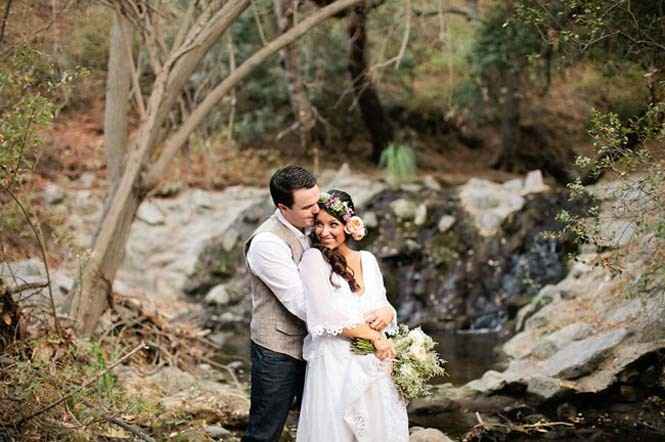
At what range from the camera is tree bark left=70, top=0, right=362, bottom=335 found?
8.16m

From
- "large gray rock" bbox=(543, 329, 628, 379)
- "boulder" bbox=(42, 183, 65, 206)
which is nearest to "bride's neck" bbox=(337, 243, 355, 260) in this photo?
"large gray rock" bbox=(543, 329, 628, 379)

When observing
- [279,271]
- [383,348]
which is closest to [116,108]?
[279,271]

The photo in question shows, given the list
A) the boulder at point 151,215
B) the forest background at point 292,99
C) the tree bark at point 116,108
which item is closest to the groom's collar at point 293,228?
the forest background at point 292,99

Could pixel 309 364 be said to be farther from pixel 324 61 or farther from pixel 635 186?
pixel 324 61

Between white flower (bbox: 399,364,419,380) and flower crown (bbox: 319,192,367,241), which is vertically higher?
flower crown (bbox: 319,192,367,241)

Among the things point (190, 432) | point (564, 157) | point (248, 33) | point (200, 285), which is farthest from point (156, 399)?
point (564, 157)

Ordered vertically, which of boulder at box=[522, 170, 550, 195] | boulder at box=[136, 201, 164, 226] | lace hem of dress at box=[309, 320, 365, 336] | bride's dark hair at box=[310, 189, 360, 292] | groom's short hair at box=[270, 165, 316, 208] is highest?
groom's short hair at box=[270, 165, 316, 208]

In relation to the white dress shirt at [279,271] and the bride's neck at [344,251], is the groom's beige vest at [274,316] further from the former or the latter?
the bride's neck at [344,251]

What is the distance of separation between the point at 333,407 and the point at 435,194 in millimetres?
9839

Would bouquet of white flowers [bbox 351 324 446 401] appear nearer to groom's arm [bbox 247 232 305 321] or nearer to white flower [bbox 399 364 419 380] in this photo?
white flower [bbox 399 364 419 380]

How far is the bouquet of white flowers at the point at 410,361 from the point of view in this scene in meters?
4.72

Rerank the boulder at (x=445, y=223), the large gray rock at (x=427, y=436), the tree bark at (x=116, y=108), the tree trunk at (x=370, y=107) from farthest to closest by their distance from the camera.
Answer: the tree trunk at (x=370, y=107) < the boulder at (x=445, y=223) < the tree bark at (x=116, y=108) < the large gray rock at (x=427, y=436)

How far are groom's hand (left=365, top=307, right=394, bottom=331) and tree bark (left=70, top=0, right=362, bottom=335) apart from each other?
13.1ft

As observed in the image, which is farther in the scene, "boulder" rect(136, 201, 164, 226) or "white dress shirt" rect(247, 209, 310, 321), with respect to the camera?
"boulder" rect(136, 201, 164, 226)
